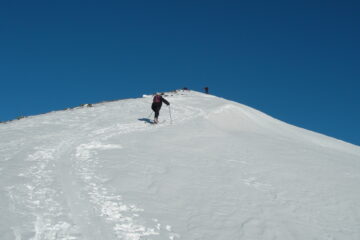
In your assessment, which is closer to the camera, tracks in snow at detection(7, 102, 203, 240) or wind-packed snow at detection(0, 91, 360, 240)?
tracks in snow at detection(7, 102, 203, 240)

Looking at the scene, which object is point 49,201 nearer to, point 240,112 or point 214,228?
point 214,228

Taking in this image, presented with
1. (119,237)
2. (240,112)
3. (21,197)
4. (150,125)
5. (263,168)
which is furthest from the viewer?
(240,112)

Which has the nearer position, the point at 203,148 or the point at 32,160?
the point at 32,160

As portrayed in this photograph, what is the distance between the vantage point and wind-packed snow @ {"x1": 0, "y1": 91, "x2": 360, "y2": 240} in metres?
5.90

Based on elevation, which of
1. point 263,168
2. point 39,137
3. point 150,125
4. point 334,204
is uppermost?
point 150,125

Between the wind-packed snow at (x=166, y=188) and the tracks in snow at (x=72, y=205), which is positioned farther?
the wind-packed snow at (x=166, y=188)

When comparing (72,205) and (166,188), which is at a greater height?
(166,188)

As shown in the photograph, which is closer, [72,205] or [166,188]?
[72,205]

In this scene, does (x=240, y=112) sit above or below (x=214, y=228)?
above

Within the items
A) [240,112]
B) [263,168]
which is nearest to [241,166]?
[263,168]

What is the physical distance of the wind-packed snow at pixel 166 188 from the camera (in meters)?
5.90

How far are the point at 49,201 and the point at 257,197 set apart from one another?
14.9ft

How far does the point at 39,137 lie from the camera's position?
12422 millimetres

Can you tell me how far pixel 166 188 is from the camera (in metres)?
7.77
